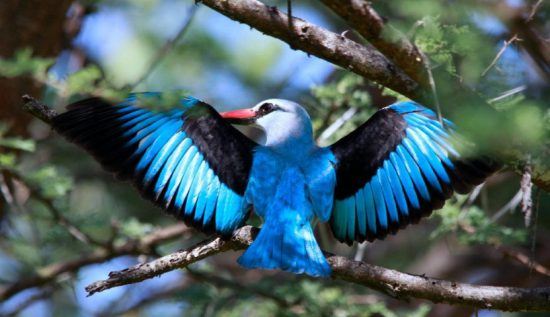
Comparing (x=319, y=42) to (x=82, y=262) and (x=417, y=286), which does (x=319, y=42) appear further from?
(x=82, y=262)

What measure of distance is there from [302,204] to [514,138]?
1.37m

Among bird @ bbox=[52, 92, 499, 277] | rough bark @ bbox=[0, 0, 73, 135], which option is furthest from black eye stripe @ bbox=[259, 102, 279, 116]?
rough bark @ bbox=[0, 0, 73, 135]

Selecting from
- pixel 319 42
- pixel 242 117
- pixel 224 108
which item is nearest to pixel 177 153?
pixel 242 117

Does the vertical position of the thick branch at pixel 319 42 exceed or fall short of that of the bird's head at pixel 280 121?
it exceeds it

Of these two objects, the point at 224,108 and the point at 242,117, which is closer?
the point at 242,117

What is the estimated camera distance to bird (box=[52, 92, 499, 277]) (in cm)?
371

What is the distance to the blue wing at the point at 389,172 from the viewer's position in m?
3.81

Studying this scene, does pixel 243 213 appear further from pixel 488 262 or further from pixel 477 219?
pixel 488 262

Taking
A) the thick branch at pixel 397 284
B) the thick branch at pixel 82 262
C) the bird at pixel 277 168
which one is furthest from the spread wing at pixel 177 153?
the thick branch at pixel 82 262

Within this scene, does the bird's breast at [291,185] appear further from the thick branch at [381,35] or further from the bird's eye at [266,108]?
the thick branch at [381,35]

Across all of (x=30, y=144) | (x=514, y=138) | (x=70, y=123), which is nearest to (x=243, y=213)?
(x=70, y=123)

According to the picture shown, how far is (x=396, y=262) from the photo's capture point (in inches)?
290

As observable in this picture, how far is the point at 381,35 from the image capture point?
9.25ft

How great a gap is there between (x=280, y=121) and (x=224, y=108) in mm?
2526
